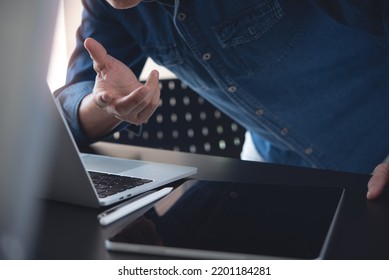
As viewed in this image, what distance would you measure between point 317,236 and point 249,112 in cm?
54

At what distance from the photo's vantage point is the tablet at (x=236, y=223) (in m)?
0.38

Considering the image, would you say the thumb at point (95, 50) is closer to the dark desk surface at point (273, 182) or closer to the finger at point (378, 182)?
the dark desk surface at point (273, 182)

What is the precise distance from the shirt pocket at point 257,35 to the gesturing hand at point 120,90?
0.65 ft

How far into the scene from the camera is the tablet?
377mm

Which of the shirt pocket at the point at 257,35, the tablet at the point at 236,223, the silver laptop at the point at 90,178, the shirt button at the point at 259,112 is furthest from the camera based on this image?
the shirt button at the point at 259,112

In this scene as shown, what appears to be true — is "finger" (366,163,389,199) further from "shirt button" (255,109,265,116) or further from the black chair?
the black chair

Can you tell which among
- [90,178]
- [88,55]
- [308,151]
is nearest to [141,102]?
[90,178]

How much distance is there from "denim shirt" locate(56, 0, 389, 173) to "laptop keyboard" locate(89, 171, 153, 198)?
0.21 meters

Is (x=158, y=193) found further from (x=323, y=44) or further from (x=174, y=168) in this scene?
(x=323, y=44)

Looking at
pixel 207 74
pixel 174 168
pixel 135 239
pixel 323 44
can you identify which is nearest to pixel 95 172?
pixel 174 168

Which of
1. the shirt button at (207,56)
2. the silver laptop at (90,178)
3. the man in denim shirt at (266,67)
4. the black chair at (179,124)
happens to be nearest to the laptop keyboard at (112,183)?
the silver laptop at (90,178)

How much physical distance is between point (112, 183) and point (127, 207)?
0.28ft

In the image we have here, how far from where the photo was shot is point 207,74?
35.2 inches

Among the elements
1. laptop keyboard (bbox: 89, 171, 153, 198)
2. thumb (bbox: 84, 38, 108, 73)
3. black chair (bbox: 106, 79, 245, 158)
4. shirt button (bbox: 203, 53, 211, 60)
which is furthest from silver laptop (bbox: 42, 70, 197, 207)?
black chair (bbox: 106, 79, 245, 158)
